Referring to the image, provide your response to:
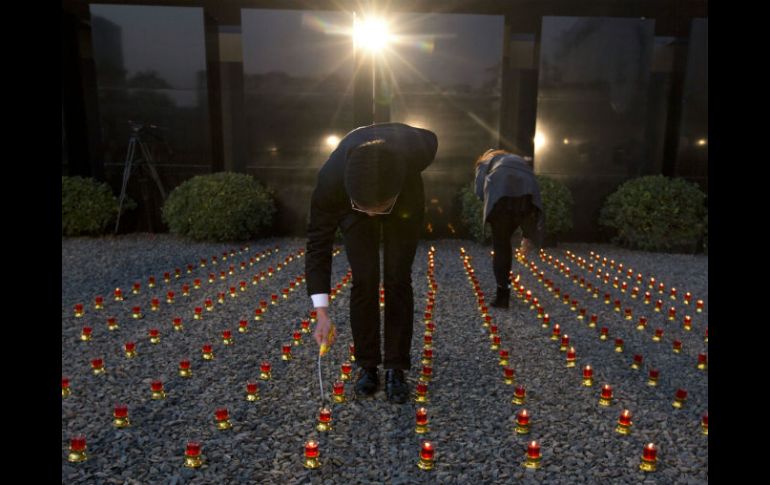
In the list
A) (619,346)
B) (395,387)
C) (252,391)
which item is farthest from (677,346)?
(252,391)

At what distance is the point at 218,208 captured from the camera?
10344 mm

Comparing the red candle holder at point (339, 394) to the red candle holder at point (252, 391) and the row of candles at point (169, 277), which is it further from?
the row of candles at point (169, 277)

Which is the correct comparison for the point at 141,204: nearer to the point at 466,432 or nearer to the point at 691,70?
the point at 466,432

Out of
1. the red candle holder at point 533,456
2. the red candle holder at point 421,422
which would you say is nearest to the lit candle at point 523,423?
the red candle holder at point 533,456

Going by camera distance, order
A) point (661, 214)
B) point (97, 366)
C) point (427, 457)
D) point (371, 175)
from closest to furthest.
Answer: point (371, 175), point (427, 457), point (97, 366), point (661, 214)

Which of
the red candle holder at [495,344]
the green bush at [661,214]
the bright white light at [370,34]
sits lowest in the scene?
the red candle holder at [495,344]

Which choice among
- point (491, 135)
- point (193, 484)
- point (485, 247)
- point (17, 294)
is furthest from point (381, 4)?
point (17, 294)

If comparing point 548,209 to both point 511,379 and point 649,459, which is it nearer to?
point 511,379

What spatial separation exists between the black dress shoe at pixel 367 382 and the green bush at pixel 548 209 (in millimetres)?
6650

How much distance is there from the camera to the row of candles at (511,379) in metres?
3.12

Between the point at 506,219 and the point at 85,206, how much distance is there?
862 centimetres

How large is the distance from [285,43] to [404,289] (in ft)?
30.2

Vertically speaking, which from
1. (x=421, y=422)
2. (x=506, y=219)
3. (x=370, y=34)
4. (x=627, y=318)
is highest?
(x=370, y=34)

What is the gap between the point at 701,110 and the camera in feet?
37.8
